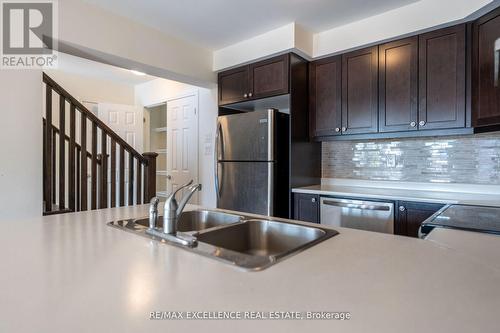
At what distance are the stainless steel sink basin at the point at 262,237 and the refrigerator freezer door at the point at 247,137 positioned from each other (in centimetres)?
143

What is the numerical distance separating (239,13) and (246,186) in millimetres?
1559

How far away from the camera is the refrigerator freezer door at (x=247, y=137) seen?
272 cm

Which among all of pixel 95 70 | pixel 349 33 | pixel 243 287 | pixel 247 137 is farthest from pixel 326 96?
pixel 95 70

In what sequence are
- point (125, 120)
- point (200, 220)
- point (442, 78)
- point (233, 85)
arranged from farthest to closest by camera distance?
point (125, 120) → point (233, 85) → point (442, 78) → point (200, 220)

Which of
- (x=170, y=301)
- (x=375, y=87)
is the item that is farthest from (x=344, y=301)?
(x=375, y=87)

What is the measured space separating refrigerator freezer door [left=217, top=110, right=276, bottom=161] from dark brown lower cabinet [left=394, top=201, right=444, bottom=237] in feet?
3.79

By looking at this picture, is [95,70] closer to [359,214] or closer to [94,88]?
[94,88]

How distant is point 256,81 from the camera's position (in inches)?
118

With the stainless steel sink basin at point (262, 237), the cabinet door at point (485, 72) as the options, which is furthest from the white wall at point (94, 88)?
the cabinet door at point (485, 72)

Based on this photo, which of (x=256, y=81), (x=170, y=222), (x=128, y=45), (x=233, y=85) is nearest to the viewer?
(x=170, y=222)

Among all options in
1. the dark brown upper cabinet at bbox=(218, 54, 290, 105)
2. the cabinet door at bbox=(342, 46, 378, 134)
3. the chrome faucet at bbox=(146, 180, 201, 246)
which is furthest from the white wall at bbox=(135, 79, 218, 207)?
the chrome faucet at bbox=(146, 180, 201, 246)

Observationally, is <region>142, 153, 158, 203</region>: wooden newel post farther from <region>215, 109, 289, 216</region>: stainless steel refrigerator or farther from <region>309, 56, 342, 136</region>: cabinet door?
<region>309, 56, 342, 136</region>: cabinet door

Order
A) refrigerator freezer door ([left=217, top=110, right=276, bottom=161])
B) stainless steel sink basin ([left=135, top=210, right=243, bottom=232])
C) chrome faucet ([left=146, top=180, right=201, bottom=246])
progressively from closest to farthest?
1. chrome faucet ([left=146, top=180, right=201, bottom=246])
2. stainless steel sink basin ([left=135, top=210, right=243, bottom=232])
3. refrigerator freezer door ([left=217, top=110, right=276, bottom=161])

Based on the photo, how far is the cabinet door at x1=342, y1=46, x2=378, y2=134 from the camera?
2.58m
